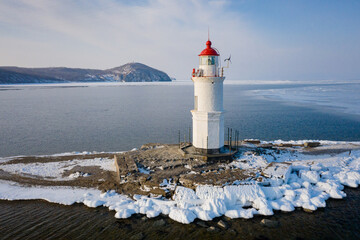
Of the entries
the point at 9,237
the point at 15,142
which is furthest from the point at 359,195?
the point at 15,142

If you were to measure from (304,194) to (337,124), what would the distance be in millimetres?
19738

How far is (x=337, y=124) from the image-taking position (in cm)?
2623

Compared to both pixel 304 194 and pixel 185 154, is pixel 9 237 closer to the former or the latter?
pixel 185 154

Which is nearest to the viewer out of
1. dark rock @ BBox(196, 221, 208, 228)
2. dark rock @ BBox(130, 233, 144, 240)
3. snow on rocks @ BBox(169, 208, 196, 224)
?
dark rock @ BBox(130, 233, 144, 240)

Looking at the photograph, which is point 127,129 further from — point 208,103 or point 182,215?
point 182,215

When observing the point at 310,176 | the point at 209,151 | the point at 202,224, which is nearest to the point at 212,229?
the point at 202,224

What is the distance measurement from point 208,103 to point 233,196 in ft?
17.5

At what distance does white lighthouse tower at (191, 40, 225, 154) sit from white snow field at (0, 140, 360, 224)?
1.68 metres

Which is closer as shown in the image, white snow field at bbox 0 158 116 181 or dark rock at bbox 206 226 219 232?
dark rock at bbox 206 226 219 232

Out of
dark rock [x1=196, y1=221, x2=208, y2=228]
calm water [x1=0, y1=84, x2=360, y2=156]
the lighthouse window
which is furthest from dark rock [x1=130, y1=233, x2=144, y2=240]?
calm water [x1=0, y1=84, x2=360, y2=156]

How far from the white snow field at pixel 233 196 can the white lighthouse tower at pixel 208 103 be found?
1.68 meters

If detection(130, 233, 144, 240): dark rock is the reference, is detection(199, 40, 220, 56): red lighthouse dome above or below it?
above

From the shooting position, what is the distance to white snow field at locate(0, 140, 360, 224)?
937 centimetres

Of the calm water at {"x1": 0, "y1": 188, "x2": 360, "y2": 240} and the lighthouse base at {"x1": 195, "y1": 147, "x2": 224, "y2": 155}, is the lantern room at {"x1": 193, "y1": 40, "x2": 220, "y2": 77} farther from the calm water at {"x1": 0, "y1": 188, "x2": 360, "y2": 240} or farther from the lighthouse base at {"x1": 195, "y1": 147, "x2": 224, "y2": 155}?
the calm water at {"x1": 0, "y1": 188, "x2": 360, "y2": 240}
